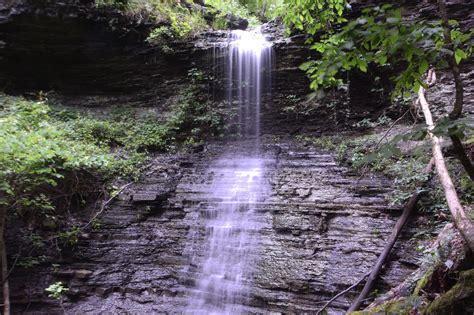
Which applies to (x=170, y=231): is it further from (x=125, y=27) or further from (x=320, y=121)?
(x=125, y=27)

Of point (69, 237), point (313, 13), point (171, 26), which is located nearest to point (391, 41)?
point (313, 13)

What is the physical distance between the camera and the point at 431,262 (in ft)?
11.7

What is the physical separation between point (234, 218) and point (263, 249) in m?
0.94

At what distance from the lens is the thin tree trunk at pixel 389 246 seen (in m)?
4.13

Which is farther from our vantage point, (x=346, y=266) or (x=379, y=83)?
(x=379, y=83)

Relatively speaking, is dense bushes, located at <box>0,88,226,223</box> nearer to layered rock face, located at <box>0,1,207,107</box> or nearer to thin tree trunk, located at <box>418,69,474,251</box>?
layered rock face, located at <box>0,1,207,107</box>

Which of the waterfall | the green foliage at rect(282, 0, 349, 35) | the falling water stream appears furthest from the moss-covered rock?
the waterfall

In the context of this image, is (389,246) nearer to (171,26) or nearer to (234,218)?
(234,218)

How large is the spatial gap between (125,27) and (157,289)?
24.8 ft

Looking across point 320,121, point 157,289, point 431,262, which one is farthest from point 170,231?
point 320,121

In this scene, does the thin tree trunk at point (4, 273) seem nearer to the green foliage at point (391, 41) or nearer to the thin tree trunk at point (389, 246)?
the thin tree trunk at point (389, 246)

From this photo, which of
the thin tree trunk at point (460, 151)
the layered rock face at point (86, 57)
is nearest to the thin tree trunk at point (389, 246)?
the thin tree trunk at point (460, 151)

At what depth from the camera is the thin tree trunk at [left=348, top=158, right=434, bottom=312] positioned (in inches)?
163

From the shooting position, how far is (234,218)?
6.00 meters
